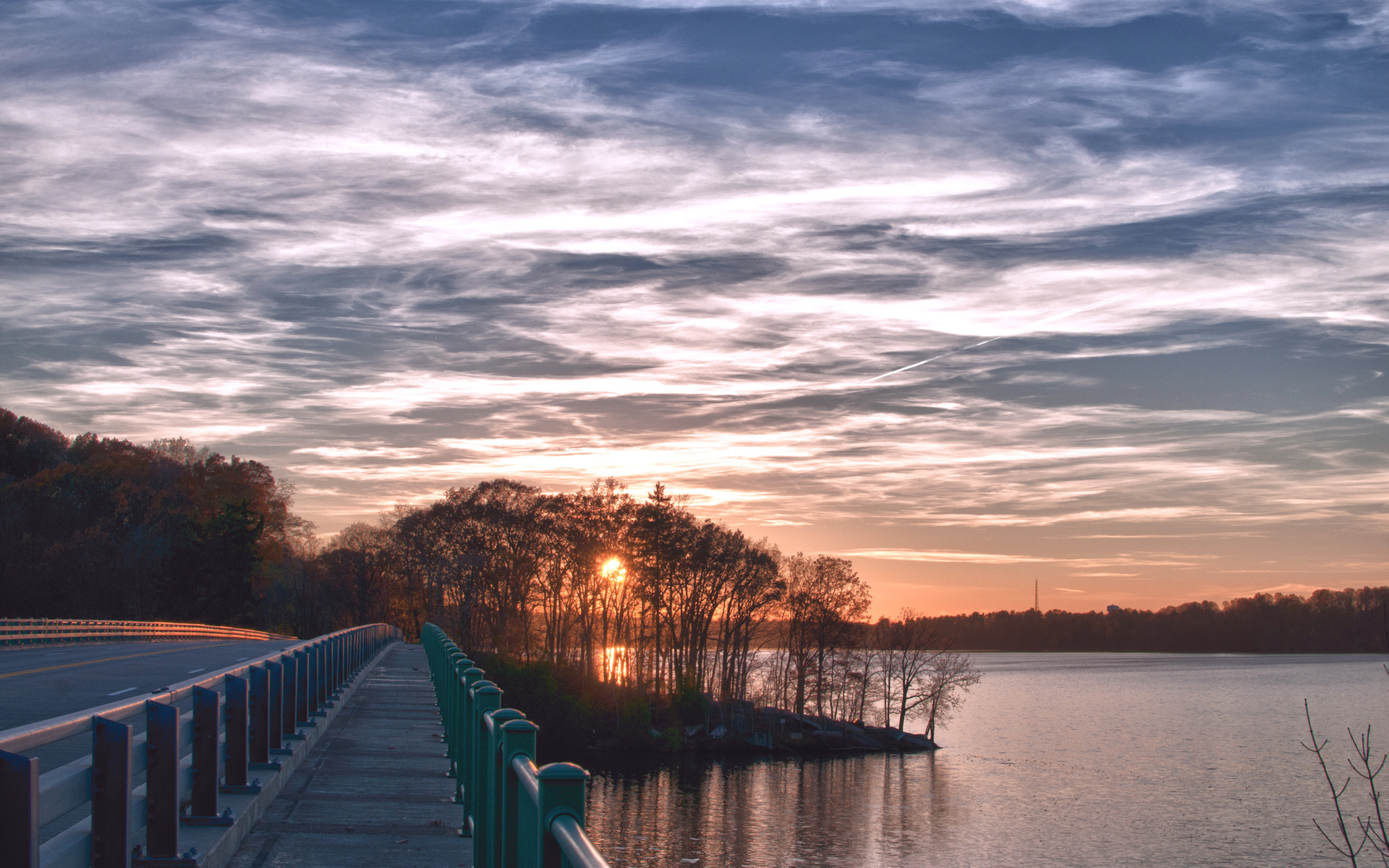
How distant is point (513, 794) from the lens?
4691 millimetres

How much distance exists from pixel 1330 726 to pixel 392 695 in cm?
9749

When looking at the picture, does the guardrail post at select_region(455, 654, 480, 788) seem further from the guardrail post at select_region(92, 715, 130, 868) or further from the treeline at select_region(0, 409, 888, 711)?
the treeline at select_region(0, 409, 888, 711)

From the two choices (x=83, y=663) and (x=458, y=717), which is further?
(x=83, y=663)

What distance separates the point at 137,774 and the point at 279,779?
12.2ft

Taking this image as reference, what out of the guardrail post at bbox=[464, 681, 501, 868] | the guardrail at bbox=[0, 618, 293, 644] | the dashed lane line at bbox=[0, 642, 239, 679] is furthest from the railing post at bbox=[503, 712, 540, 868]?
the guardrail at bbox=[0, 618, 293, 644]

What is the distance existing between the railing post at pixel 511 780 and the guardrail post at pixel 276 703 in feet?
18.9

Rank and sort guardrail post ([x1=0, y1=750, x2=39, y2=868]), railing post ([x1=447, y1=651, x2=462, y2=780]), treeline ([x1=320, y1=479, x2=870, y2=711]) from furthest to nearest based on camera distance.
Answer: treeline ([x1=320, y1=479, x2=870, y2=711]) < railing post ([x1=447, y1=651, x2=462, y2=780]) < guardrail post ([x1=0, y1=750, x2=39, y2=868])

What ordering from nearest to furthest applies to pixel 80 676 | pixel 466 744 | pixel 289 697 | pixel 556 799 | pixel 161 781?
1. pixel 556 799
2. pixel 161 781
3. pixel 466 744
4. pixel 289 697
5. pixel 80 676

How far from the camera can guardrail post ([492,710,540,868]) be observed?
179 inches

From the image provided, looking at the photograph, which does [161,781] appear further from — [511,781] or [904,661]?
[904,661]

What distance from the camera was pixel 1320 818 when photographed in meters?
60.3

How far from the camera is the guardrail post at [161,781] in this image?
6.00 meters

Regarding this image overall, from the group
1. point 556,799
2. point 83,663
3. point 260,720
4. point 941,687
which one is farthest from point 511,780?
point 941,687

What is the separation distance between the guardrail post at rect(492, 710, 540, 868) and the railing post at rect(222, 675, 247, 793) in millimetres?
4044
